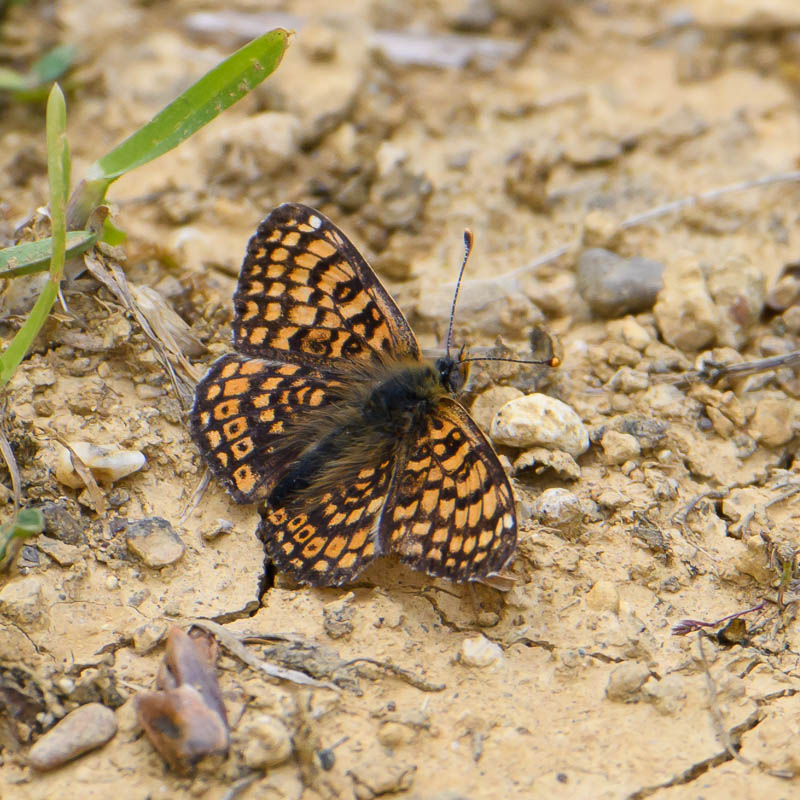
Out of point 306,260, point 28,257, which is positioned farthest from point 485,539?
point 28,257

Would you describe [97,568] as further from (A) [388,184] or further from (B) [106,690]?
(A) [388,184]

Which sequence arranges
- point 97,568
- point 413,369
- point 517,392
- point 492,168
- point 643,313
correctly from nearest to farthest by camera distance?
point 97,568, point 413,369, point 517,392, point 643,313, point 492,168

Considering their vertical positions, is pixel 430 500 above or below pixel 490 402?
above

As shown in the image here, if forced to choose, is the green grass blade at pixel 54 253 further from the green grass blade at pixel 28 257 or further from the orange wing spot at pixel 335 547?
the orange wing spot at pixel 335 547

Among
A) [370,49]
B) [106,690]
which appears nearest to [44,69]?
[370,49]

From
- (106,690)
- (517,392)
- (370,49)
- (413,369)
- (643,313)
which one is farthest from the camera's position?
(370,49)

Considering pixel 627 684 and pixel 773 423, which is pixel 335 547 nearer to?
pixel 627 684

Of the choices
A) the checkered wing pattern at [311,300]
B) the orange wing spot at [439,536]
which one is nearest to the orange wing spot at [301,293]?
the checkered wing pattern at [311,300]
